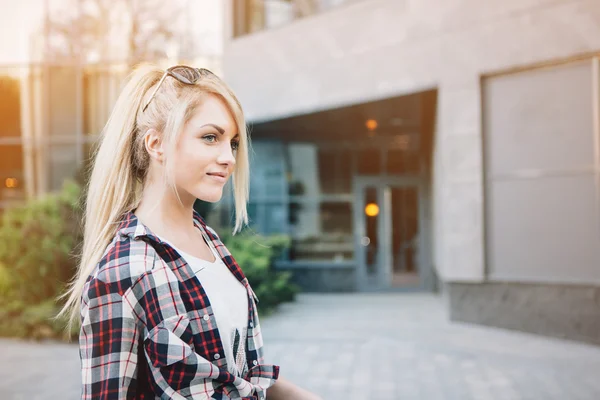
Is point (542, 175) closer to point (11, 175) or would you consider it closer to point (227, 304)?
point (227, 304)

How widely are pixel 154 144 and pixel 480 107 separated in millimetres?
8155

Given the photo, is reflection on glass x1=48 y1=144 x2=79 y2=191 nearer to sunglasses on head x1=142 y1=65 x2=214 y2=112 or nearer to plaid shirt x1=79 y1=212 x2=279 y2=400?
sunglasses on head x1=142 y1=65 x2=214 y2=112

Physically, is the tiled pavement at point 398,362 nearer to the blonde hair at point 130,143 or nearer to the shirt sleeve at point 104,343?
the blonde hair at point 130,143

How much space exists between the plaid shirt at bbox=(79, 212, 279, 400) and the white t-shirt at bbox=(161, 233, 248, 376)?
0.20ft

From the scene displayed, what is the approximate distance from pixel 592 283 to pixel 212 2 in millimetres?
10229

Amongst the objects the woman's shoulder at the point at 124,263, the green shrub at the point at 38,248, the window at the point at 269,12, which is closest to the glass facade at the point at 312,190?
the window at the point at 269,12

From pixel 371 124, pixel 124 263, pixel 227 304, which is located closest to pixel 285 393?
pixel 227 304

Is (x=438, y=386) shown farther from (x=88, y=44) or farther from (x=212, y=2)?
(x=88, y=44)

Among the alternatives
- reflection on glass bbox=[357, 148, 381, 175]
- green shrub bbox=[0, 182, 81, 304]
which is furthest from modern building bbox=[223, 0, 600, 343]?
green shrub bbox=[0, 182, 81, 304]

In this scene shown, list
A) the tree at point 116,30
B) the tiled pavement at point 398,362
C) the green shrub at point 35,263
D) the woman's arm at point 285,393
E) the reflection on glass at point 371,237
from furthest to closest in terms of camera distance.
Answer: the tree at point 116,30 → the reflection on glass at point 371,237 → the green shrub at point 35,263 → the tiled pavement at point 398,362 → the woman's arm at point 285,393

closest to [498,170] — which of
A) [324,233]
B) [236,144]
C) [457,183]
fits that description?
[457,183]

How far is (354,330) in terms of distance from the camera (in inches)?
349

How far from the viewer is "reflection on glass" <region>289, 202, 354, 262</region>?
14.4 meters

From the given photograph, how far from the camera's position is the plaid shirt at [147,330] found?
131cm
